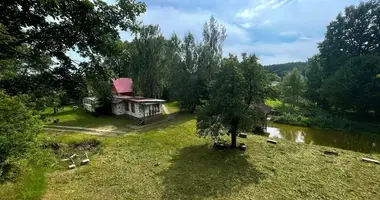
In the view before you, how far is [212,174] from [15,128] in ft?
29.0

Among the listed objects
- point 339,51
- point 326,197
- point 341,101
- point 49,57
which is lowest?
point 326,197

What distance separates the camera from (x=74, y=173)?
11727 millimetres

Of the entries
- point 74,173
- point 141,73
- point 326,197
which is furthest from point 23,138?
point 141,73

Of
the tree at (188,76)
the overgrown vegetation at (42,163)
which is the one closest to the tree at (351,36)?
the tree at (188,76)

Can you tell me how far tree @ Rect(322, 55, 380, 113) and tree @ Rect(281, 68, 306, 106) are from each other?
7818mm

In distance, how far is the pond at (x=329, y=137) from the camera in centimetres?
1823

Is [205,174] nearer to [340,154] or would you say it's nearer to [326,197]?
[326,197]

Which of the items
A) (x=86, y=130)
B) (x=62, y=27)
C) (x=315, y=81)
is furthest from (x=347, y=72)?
(x=62, y=27)

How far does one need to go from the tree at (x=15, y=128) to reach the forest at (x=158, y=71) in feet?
0.09

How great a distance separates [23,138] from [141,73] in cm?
2076

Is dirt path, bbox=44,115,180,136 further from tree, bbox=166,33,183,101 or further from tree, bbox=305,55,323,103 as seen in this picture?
tree, bbox=305,55,323,103

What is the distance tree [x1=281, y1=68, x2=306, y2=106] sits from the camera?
37.1 metres

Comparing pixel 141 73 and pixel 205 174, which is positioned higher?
pixel 141 73

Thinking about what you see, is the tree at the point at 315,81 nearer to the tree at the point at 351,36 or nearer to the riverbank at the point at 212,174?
the tree at the point at 351,36
